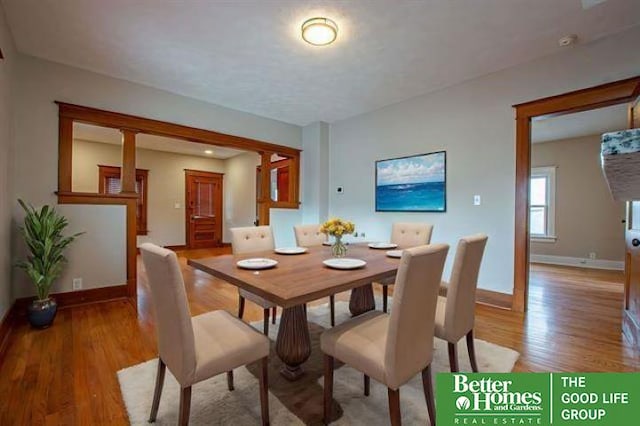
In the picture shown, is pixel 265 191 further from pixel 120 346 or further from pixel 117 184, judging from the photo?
pixel 117 184

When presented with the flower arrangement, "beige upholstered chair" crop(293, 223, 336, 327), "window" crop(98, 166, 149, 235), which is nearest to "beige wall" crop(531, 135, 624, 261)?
"beige upholstered chair" crop(293, 223, 336, 327)

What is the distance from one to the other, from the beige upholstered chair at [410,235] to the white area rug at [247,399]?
1.06 m

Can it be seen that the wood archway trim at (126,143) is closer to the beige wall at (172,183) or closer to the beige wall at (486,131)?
the beige wall at (486,131)

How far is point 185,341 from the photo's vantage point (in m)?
1.17

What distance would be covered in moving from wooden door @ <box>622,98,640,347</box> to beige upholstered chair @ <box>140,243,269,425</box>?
2.81 m

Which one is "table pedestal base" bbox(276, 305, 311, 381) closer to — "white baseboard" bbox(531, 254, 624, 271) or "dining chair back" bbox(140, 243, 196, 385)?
"dining chair back" bbox(140, 243, 196, 385)

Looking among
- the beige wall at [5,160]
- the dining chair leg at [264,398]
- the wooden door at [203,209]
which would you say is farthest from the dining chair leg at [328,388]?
the wooden door at [203,209]

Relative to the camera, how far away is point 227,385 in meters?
1.69

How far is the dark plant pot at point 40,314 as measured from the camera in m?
2.47

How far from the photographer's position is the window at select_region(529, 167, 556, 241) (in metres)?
5.79

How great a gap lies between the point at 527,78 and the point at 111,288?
16.6 feet

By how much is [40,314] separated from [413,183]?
4165 millimetres

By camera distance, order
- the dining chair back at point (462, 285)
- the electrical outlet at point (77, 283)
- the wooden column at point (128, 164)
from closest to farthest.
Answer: the dining chair back at point (462, 285)
the electrical outlet at point (77, 283)
the wooden column at point (128, 164)

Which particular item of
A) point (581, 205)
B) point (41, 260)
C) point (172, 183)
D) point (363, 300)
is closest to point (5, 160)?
point (41, 260)
